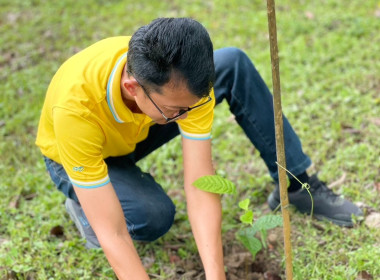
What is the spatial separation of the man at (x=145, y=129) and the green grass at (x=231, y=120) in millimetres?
181

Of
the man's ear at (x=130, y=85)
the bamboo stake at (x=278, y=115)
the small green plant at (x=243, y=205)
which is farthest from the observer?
the small green plant at (x=243, y=205)

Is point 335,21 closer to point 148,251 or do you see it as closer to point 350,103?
point 350,103

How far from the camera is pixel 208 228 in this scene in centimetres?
194

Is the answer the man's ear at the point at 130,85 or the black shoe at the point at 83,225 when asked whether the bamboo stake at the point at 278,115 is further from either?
the black shoe at the point at 83,225

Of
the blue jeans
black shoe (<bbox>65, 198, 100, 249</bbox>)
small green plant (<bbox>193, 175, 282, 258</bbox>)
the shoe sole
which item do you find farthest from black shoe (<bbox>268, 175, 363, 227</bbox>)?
black shoe (<bbox>65, 198, 100, 249</bbox>)

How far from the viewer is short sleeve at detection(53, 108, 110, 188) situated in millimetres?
1694

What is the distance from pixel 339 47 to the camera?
361cm

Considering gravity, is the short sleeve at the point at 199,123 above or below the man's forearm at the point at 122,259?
above

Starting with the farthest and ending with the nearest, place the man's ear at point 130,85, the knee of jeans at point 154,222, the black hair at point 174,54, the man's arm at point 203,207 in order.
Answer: the knee of jeans at point 154,222 < the man's arm at point 203,207 < the man's ear at point 130,85 < the black hair at point 174,54

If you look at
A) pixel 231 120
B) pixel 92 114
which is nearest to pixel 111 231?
pixel 92 114

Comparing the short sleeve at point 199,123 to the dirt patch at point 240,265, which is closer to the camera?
the short sleeve at point 199,123

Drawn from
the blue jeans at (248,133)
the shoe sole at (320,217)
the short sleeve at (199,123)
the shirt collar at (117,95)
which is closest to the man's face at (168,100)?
the shirt collar at (117,95)

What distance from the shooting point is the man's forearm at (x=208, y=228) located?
6.14 ft

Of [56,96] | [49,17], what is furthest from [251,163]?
[49,17]
